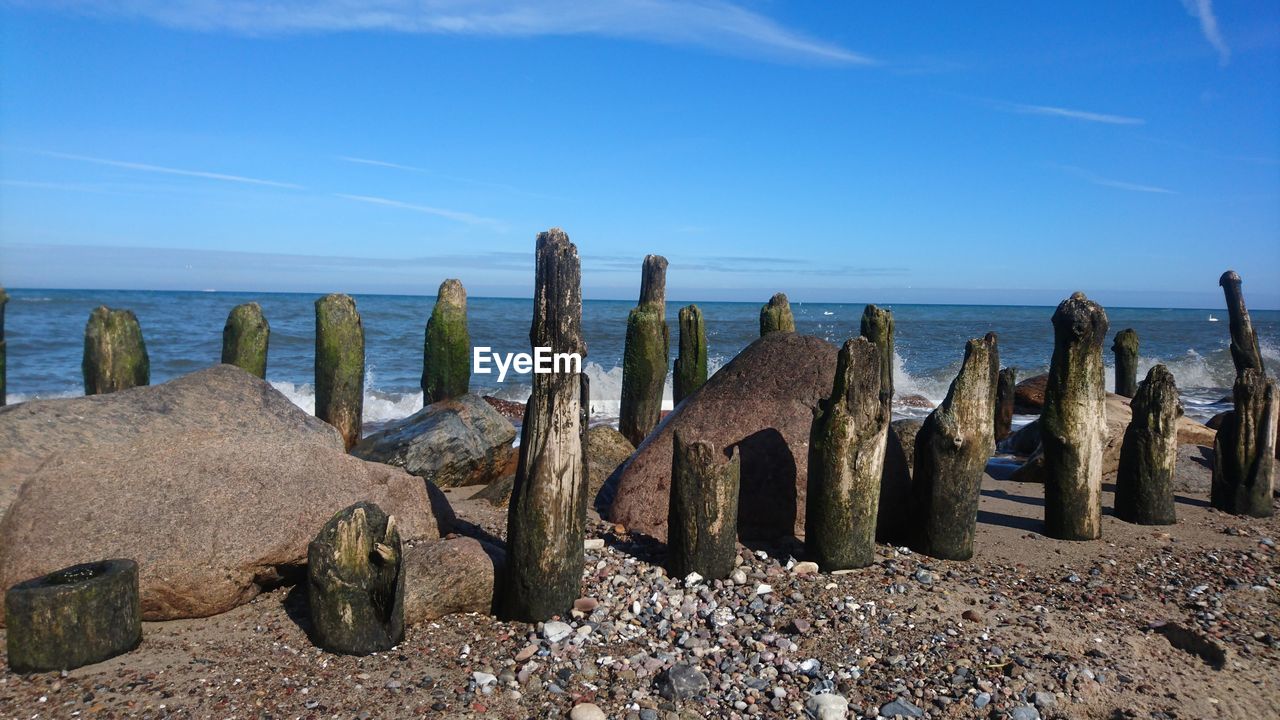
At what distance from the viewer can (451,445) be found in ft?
33.9

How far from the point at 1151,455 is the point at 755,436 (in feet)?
12.5

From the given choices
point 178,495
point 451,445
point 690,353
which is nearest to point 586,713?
point 178,495

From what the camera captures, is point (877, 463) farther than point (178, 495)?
Yes

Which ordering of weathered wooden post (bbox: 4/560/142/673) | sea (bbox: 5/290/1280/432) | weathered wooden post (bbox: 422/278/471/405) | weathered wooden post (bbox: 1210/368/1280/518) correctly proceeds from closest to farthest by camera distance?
weathered wooden post (bbox: 4/560/142/673)
weathered wooden post (bbox: 1210/368/1280/518)
weathered wooden post (bbox: 422/278/471/405)
sea (bbox: 5/290/1280/432)

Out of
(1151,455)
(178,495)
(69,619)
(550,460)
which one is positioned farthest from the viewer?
(1151,455)

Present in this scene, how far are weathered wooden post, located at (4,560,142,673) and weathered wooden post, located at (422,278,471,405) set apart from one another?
24.8 ft

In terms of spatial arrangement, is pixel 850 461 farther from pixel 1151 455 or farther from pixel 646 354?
pixel 646 354

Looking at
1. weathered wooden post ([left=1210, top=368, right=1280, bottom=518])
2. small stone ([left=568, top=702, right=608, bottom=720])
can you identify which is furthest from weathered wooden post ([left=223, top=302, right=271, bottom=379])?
weathered wooden post ([left=1210, top=368, right=1280, bottom=518])

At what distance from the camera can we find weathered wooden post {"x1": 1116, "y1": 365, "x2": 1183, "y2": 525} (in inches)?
313

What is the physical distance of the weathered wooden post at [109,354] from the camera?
11.0 metres

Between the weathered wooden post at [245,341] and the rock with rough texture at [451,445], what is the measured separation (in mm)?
2311

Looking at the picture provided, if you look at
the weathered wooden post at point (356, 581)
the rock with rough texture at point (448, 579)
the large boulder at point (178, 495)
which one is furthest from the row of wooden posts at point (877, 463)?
the large boulder at point (178, 495)

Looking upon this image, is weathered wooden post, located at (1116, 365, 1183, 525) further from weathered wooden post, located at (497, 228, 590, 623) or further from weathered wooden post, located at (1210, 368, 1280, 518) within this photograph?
weathered wooden post, located at (497, 228, 590, 623)

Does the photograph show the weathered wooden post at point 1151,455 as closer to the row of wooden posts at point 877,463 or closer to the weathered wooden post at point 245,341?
the row of wooden posts at point 877,463
